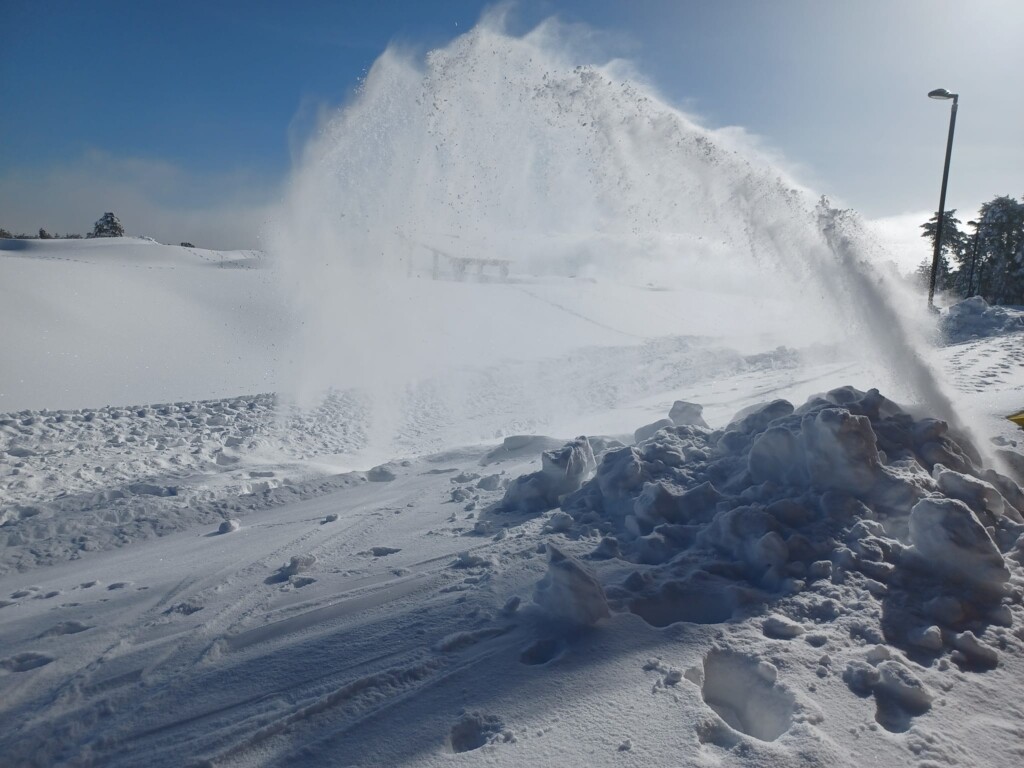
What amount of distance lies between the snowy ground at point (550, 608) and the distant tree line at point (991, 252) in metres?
28.6

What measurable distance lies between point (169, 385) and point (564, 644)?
38.0ft

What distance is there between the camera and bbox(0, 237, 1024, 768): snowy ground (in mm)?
2762

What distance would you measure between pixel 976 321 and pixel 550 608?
50.8 feet

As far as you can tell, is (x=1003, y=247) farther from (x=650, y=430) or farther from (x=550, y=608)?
(x=550, y=608)

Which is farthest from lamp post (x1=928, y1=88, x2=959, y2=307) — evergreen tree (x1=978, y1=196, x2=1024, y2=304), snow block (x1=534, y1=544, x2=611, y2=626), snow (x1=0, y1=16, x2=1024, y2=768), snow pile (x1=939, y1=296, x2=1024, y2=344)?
evergreen tree (x1=978, y1=196, x2=1024, y2=304)

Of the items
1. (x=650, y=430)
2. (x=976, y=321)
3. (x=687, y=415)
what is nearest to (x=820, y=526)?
(x=650, y=430)

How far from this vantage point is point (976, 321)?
48.0 feet

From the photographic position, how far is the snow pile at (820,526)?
347cm

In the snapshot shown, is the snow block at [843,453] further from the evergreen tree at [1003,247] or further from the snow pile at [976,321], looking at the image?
the evergreen tree at [1003,247]

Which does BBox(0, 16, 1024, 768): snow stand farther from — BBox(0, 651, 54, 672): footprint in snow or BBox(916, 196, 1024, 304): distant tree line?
BBox(916, 196, 1024, 304): distant tree line

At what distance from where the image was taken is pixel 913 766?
8.16 ft

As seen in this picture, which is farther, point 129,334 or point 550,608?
point 129,334

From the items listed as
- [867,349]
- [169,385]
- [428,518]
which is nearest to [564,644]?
[428,518]

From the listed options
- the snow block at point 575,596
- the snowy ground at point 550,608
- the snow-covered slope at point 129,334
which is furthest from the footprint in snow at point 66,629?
the snow-covered slope at point 129,334
